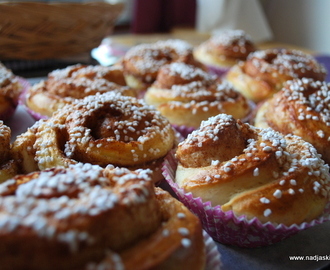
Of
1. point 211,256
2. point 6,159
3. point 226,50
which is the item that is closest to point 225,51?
point 226,50

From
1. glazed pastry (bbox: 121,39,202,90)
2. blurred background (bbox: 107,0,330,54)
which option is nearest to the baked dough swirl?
glazed pastry (bbox: 121,39,202,90)

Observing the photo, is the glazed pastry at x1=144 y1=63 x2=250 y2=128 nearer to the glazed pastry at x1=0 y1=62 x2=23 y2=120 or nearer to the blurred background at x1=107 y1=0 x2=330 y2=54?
the glazed pastry at x1=0 y1=62 x2=23 y2=120

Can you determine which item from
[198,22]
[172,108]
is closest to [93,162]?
[172,108]

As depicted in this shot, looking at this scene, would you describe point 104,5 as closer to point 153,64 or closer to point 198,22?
point 153,64

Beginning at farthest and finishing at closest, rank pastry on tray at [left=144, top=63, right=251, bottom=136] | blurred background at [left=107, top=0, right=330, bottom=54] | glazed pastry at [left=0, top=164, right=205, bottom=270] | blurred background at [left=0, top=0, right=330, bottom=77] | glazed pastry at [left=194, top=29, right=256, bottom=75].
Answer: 1. blurred background at [left=107, top=0, right=330, bottom=54]
2. blurred background at [left=0, top=0, right=330, bottom=77]
3. glazed pastry at [left=194, top=29, right=256, bottom=75]
4. pastry on tray at [left=144, top=63, right=251, bottom=136]
5. glazed pastry at [left=0, top=164, right=205, bottom=270]

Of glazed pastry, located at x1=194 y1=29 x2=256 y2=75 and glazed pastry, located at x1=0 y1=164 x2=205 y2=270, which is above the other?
glazed pastry, located at x1=0 y1=164 x2=205 y2=270

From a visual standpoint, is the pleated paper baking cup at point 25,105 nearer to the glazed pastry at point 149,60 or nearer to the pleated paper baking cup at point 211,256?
the glazed pastry at point 149,60

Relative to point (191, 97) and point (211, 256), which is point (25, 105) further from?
point (211, 256)
